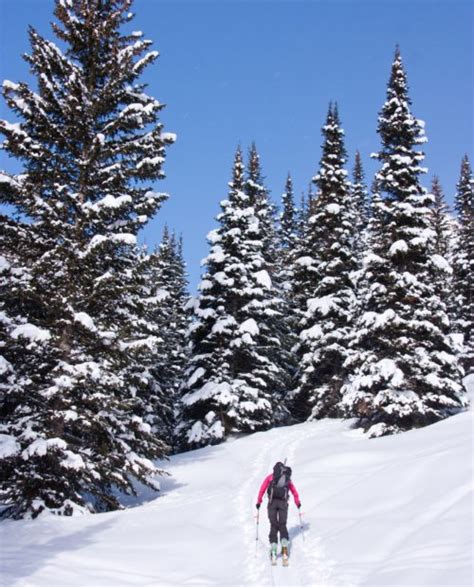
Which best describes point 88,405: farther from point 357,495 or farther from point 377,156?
point 377,156

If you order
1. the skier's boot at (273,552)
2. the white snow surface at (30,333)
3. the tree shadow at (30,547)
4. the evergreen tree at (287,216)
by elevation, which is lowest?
the skier's boot at (273,552)

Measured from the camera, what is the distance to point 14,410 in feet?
43.4

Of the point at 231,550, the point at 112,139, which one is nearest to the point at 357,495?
the point at 231,550

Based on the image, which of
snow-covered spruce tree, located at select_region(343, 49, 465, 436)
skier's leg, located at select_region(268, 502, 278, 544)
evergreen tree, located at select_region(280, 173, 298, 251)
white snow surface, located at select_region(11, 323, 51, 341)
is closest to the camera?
skier's leg, located at select_region(268, 502, 278, 544)

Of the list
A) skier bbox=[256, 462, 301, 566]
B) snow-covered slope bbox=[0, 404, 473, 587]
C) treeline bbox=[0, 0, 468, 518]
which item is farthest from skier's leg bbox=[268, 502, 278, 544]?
treeline bbox=[0, 0, 468, 518]

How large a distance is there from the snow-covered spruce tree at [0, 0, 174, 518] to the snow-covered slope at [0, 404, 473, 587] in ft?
4.76

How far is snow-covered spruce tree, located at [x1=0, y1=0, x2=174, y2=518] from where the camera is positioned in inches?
493

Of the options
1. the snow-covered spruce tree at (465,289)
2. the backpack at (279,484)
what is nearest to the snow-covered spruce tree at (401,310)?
the backpack at (279,484)

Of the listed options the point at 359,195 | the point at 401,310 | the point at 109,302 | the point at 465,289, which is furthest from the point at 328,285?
the point at 359,195

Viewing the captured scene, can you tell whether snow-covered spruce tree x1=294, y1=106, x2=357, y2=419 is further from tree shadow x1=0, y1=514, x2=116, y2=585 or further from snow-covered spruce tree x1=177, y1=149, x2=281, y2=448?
tree shadow x1=0, y1=514, x2=116, y2=585

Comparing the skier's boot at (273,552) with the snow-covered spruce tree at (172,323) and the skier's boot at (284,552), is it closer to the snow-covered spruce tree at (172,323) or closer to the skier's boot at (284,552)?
the skier's boot at (284,552)

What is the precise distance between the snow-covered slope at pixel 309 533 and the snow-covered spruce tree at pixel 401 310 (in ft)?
8.83

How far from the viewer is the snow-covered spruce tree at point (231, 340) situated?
25078 millimetres

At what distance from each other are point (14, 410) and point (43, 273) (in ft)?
11.9
